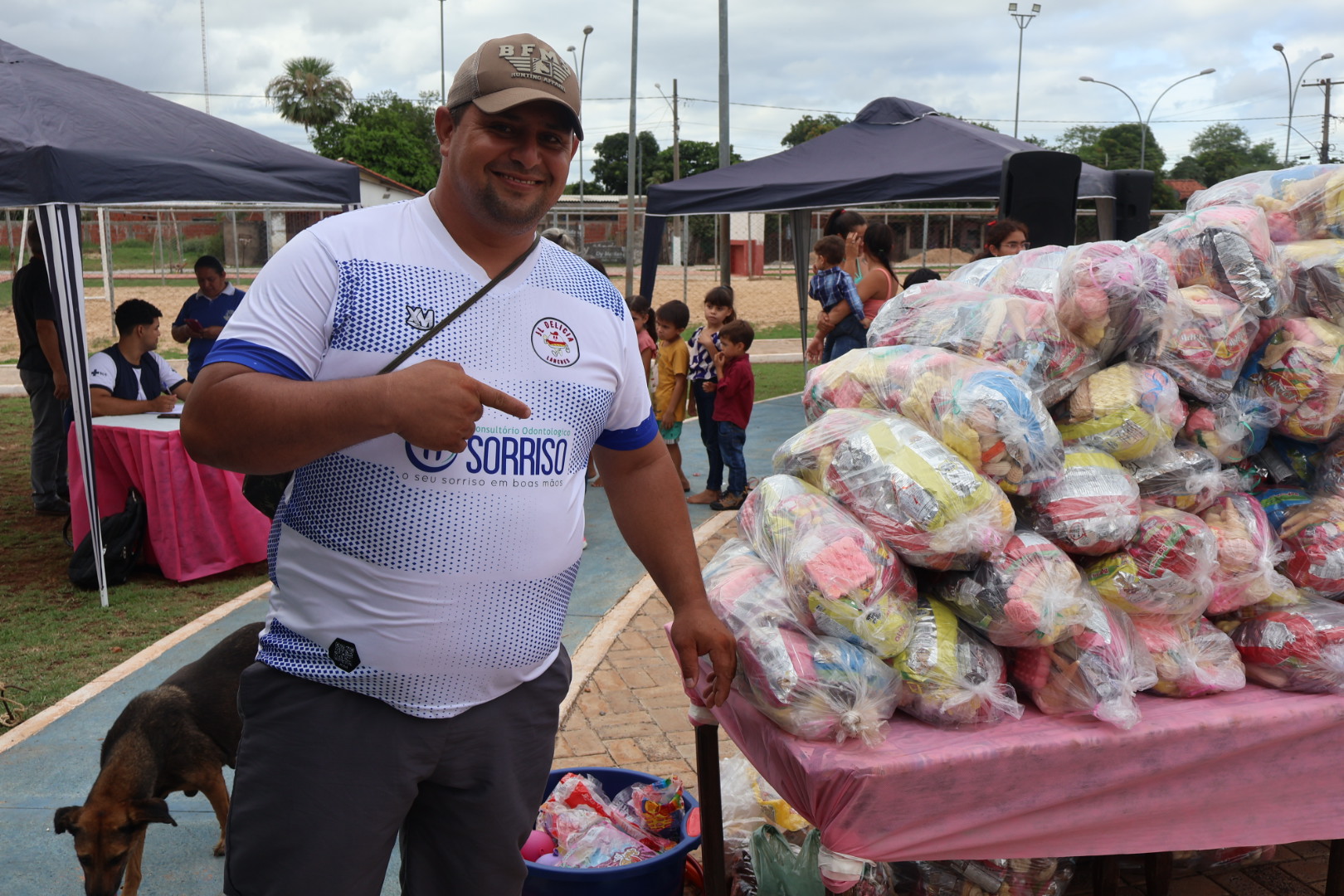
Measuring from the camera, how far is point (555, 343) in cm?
196

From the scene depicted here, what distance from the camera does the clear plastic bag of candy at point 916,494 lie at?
2477 millimetres

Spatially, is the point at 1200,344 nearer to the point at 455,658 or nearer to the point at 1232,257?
the point at 1232,257

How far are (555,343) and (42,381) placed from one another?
766 cm

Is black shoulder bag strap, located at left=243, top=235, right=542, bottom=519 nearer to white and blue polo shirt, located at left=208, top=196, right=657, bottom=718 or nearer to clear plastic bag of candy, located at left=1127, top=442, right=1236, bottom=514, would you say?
white and blue polo shirt, located at left=208, top=196, right=657, bottom=718

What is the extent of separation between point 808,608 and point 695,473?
281 inches

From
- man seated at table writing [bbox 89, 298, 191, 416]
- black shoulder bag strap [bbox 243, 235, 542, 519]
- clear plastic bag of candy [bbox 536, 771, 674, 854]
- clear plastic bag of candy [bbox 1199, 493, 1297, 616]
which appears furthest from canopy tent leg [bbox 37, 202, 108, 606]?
clear plastic bag of candy [bbox 1199, 493, 1297, 616]

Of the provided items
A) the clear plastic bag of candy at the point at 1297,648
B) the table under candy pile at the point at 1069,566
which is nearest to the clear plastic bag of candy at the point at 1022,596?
the table under candy pile at the point at 1069,566

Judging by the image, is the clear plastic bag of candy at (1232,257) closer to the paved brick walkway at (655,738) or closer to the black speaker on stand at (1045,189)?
the paved brick walkway at (655,738)

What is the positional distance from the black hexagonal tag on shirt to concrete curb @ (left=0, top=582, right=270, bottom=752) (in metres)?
3.16

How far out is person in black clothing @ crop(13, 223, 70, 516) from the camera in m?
7.88

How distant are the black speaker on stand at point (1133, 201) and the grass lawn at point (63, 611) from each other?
543cm

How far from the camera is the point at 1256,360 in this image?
10.1ft

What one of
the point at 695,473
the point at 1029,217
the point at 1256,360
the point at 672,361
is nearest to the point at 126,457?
the point at 672,361

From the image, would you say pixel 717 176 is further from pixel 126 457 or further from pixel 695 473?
pixel 126 457
